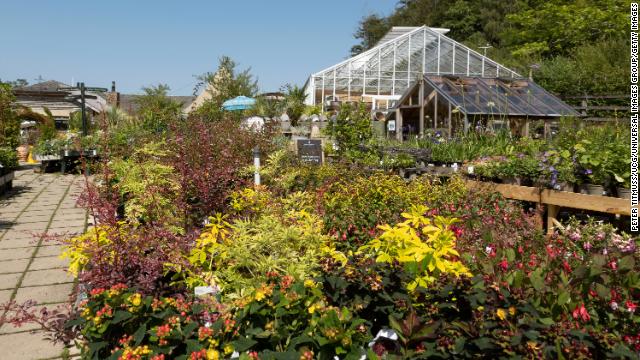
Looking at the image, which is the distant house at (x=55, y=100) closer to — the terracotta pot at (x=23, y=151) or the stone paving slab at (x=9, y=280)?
the terracotta pot at (x=23, y=151)

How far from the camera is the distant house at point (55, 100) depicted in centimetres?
1538

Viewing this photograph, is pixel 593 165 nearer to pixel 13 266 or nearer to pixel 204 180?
pixel 204 180

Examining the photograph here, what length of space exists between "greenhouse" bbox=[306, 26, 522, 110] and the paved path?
1266 cm

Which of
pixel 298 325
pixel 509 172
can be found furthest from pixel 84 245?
pixel 509 172

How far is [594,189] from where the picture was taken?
15.0ft

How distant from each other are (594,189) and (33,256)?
5.46 m

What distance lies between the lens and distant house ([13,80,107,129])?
15382 mm

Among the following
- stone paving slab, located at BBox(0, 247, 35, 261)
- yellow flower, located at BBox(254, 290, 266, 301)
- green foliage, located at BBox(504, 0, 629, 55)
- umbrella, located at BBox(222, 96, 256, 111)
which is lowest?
stone paving slab, located at BBox(0, 247, 35, 261)

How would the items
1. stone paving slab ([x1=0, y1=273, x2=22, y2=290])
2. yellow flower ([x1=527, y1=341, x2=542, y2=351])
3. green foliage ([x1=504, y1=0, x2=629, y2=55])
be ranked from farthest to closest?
green foliage ([x1=504, y1=0, x2=629, y2=55]), stone paving slab ([x1=0, y1=273, x2=22, y2=290]), yellow flower ([x1=527, y1=341, x2=542, y2=351])

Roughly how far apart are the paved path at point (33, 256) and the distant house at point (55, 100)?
6.17m

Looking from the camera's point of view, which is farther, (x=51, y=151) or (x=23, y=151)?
(x=23, y=151)

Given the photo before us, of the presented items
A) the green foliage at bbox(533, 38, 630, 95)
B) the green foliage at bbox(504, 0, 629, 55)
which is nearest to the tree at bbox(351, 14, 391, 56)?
the green foliage at bbox(504, 0, 629, 55)

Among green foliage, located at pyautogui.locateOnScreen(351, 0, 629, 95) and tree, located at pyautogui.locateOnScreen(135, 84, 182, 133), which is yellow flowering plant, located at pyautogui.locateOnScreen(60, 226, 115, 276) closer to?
tree, located at pyautogui.locateOnScreen(135, 84, 182, 133)

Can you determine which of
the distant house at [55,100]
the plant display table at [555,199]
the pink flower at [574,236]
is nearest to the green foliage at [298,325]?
Answer: the pink flower at [574,236]
